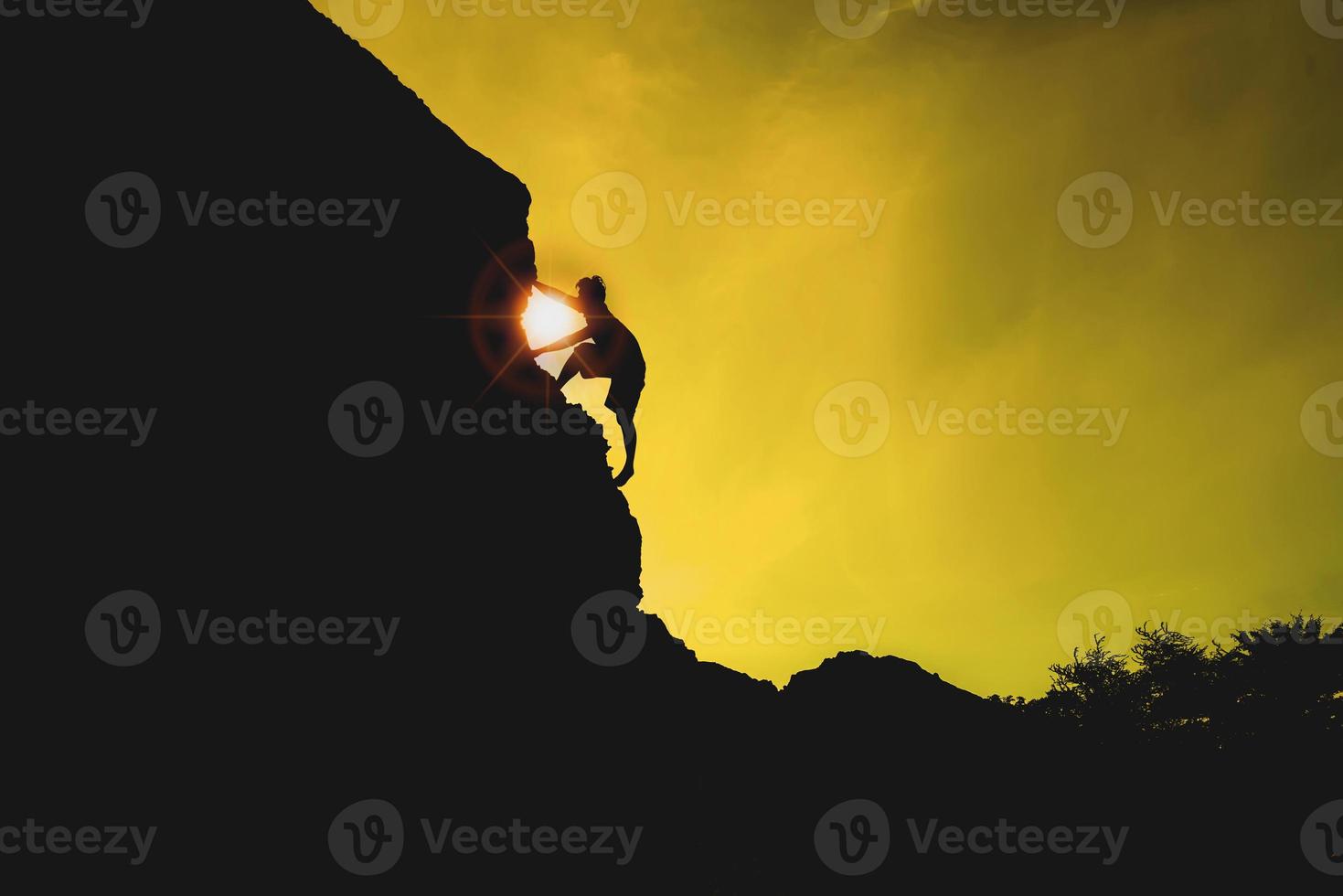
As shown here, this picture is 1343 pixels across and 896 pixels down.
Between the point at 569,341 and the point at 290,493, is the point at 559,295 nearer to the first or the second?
the point at 569,341

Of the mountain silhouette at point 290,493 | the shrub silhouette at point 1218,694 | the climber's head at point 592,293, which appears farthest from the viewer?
the shrub silhouette at point 1218,694

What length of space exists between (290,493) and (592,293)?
620 cm

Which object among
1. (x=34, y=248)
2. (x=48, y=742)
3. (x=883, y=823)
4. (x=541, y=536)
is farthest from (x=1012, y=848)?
(x=34, y=248)

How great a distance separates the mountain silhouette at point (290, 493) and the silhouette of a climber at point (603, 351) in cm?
83

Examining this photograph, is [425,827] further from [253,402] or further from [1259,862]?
[1259,862]

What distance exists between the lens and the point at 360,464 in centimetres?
655

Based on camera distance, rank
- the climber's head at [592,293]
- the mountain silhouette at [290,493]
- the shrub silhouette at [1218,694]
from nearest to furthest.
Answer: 1. the mountain silhouette at [290,493]
2. the climber's head at [592,293]
3. the shrub silhouette at [1218,694]

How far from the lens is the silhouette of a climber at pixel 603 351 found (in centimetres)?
1053

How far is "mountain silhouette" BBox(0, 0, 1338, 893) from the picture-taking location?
14.5 ft

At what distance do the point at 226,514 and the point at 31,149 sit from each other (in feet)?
11.0

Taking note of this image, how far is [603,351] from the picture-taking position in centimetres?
1077

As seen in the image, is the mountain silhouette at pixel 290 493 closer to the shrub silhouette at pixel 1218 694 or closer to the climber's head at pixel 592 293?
the climber's head at pixel 592 293

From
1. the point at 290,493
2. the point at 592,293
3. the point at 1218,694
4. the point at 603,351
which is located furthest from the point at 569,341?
the point at 1218,694

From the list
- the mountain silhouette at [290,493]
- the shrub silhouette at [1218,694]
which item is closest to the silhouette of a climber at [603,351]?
the mountain silhouette at [290,493]
